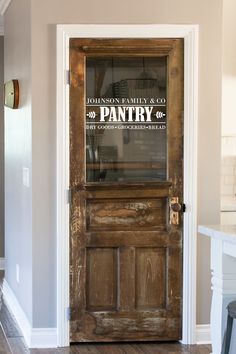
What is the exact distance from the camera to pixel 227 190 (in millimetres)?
5891

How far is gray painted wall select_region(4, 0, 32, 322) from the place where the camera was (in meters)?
4.77

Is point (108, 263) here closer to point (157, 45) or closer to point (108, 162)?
point (108, 162)

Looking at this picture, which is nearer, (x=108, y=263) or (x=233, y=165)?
(x=108, y=263)

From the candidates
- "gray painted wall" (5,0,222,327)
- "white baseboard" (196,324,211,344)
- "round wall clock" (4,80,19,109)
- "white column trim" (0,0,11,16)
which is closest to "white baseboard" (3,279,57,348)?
"gray painted wall" (5,0,222,327)

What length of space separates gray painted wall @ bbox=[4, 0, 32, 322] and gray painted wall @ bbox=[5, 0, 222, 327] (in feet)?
0.11

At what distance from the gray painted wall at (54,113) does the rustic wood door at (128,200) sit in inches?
6.0

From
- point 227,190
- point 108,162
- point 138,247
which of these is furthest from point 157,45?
point 227,190

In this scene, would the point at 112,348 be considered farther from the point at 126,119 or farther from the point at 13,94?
the point at 13,94

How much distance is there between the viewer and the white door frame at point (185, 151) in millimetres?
4543

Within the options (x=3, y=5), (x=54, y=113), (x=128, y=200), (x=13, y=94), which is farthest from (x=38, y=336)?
(x=3, y=5)

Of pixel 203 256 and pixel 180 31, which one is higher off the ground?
pixel 180 31

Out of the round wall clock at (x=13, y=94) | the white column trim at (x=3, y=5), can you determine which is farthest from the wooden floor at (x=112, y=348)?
the white column trim at (x=3, y=5)

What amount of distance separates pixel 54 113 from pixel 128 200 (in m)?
0.76

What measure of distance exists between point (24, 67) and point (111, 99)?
73 centimetres
